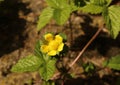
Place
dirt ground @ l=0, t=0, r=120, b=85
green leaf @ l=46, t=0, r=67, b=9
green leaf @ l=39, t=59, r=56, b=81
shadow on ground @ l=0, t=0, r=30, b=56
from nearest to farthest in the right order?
green leaf @ l=39, t=59, r=56, b=81
green leaf @ l=46, t=0, r=67, b=9
dirt ground @ l=0, t=0, r=120, b=85
shadow on ground @ l=0, t=0, r=30, b=56

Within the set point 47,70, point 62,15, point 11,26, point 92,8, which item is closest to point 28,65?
point 47,70

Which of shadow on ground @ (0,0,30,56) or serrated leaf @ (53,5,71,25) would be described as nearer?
serrated leaf @ (53,5,71,25)

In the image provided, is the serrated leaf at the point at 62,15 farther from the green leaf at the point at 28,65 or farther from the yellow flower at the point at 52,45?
the green leaf at the point at 28,65

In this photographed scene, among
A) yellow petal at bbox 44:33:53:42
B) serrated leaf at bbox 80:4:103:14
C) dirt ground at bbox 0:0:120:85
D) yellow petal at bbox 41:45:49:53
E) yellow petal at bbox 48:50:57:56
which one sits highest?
serrated leaf at bbox 80:4:103:14

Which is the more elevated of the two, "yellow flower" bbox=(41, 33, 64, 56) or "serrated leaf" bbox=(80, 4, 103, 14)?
"serrated leaf" bbox=(80, 4, 103, 14)

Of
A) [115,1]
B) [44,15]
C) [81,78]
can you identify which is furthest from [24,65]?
[115,1]

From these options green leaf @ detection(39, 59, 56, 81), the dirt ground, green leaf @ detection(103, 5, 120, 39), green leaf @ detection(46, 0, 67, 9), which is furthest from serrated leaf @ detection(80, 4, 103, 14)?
the dirt ground

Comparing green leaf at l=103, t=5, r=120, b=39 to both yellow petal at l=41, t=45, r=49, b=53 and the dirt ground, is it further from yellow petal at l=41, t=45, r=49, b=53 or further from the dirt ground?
the dirt ground

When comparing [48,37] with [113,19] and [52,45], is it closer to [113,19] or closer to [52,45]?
[52,45]
